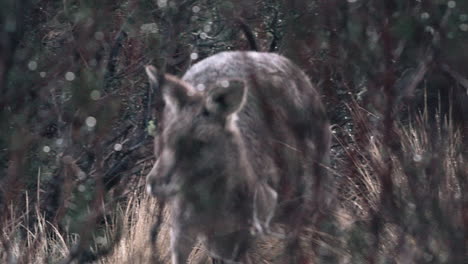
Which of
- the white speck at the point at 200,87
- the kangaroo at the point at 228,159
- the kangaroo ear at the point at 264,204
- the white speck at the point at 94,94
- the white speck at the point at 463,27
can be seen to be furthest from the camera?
the white speck at the point at 200,87

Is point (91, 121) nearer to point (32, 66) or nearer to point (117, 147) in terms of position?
point (32, 66)

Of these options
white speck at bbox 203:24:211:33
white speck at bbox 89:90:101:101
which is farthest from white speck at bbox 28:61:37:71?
white speck at bbox 203:24:211:33

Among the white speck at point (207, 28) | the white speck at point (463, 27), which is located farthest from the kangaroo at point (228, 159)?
the white speck at point (463, 27)

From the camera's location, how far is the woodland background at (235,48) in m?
3.62

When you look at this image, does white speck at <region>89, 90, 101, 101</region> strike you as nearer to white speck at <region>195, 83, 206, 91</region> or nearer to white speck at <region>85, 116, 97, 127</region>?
white speck at <region>85, 116, 97, 127</region>

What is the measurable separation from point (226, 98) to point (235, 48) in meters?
2.59

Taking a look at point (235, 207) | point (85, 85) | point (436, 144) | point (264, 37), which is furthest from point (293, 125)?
point (85, 85)

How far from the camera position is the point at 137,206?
732cm

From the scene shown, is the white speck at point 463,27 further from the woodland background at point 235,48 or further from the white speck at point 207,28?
the white speck at point 207,28

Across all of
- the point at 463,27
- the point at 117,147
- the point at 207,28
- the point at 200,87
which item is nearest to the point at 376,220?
the point at 463,27

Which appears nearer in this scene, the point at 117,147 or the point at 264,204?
the point at 264,204

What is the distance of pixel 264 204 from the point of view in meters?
6.41

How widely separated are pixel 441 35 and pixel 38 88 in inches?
68.1

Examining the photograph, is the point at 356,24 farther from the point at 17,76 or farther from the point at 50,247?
the point at 50,247
